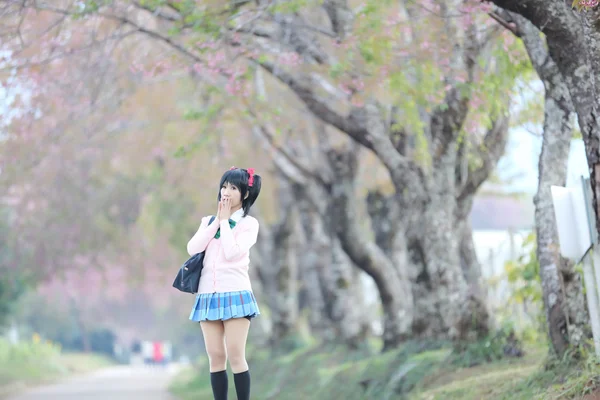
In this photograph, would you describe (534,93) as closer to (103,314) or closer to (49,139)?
(49,139)

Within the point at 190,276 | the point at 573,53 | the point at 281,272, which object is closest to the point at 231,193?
the point at 190,276

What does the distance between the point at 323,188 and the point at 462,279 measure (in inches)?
193

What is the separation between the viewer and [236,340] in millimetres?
5488

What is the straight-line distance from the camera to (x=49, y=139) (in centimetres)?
1306

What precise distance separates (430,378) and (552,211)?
231cm

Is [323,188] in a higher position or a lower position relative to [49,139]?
lower

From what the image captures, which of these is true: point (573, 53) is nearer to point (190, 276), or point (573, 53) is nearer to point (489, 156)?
point (190, 276)

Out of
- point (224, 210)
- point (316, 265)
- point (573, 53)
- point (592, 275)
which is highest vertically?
point (573, 53)

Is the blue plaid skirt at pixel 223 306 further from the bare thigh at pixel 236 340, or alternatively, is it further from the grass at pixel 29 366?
the grass at pixel 29 366

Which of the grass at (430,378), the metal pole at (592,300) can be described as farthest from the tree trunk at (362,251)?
the metal pole at (592,300)

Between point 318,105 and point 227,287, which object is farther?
point 318,105

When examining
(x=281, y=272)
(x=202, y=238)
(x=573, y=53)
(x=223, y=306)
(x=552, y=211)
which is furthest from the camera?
(x=281, y=272)

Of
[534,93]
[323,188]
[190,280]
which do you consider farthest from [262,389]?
[190,280]

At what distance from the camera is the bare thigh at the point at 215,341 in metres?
5.55
